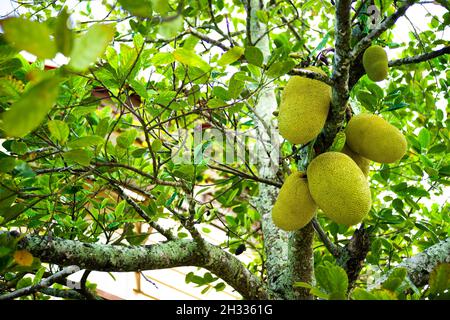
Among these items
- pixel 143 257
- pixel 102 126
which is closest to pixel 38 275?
pixel 143 257

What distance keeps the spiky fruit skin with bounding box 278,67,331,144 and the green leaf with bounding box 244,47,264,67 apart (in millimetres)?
161

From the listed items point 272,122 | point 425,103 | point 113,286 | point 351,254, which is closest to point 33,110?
point 351,254

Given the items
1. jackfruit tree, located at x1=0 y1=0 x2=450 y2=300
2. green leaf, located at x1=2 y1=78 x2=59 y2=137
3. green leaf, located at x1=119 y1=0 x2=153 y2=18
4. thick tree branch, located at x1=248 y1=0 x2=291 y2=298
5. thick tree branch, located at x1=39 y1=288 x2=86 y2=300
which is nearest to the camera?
green leaf, located at x1=2 y1=78 x2=59 y2=137

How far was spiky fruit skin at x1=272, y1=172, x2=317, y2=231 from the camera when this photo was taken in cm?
115

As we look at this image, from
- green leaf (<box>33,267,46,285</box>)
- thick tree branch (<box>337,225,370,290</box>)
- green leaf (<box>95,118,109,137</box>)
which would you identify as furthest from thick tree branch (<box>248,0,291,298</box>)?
green leaf (<box>33,267,46,285</box>)

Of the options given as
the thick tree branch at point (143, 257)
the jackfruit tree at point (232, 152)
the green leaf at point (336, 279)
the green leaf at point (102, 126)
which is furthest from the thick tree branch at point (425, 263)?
the green leaf at point (102, 126)

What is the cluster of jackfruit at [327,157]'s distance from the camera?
1.06m

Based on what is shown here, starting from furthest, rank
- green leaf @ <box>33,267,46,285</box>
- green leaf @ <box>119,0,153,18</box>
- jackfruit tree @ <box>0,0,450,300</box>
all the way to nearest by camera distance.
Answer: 1. green leaf @ <box>33,267,46,285</box>
2. jackfruit tree @ <box>0,0,450,300</box>
3. green leaf @ <box>119,0,153,18</box>

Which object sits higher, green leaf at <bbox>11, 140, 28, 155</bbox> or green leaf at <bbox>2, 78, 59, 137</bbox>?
green leaf at <bbox>11, 140, 28, 155</bbox>

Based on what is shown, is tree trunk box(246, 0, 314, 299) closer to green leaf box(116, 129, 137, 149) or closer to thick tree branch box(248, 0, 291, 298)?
thick tree branch box(248, 0, 291, 298)

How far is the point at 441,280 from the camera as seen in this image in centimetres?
77

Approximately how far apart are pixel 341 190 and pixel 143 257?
22.3 inches

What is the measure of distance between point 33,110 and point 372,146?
0.94 m

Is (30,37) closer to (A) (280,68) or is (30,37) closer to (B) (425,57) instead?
(A) (280,68)
